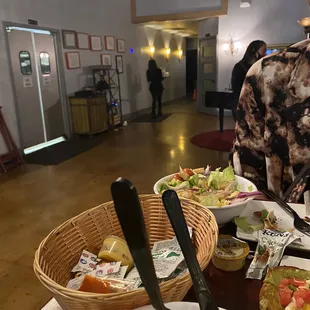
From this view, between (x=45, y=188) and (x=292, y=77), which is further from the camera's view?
(x=45, y=188)

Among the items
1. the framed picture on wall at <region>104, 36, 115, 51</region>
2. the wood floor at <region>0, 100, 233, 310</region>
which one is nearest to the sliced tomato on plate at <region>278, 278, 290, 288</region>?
the wood floor at <region>0, 100, 233, 310</region>

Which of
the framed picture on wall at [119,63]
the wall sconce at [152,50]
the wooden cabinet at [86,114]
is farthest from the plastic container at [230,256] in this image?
the wall sconce at [152,50]

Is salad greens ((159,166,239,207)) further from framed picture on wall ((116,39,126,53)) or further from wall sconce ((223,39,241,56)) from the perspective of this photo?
wall sconce ((223,39,241,56))

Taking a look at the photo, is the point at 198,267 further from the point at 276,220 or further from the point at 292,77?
the point at 292,77

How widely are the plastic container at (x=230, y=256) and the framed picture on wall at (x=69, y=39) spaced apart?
6.11 metres

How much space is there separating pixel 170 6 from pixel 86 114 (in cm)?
363

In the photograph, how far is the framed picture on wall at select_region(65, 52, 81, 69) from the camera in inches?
247

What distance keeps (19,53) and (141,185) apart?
3.15m

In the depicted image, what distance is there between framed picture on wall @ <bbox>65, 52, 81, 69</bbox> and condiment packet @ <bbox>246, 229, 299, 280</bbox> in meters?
6.15

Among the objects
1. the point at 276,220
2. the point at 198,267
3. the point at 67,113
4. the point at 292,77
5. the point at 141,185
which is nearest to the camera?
the point at 198,267

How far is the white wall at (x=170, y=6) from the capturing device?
25.5 feet

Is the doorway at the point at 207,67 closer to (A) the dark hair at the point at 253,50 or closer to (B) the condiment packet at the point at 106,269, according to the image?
(A) the dark hair at the point at 253,50

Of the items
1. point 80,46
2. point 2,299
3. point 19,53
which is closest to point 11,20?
point 19,53

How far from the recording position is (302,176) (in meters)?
1.03
